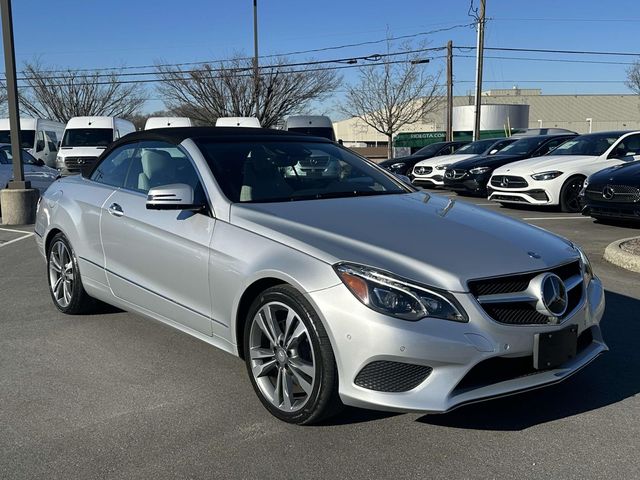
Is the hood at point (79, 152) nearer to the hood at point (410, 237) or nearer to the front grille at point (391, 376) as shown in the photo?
the hood at point (410, 237)

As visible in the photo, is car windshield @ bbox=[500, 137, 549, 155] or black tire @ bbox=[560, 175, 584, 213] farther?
car windshield @ bbox=[500, 137, 549, 155]

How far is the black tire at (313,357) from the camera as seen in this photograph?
10.3 ft

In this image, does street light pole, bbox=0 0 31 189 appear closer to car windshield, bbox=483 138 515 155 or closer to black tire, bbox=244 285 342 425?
black tire, bbox=244 285 342 425

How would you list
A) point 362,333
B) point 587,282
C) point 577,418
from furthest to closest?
1. point 587,282
2. point 577,418
3. point 362,333

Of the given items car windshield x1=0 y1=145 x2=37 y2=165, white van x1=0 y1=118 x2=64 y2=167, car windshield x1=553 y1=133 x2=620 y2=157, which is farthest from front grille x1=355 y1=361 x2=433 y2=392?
white van x1=0 y1=118 x2=64 y2=167

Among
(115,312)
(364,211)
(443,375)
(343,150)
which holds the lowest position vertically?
(115,312)

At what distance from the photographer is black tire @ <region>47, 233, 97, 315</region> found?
5.30m

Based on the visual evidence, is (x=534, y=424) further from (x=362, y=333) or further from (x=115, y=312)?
(x=115, y=312)

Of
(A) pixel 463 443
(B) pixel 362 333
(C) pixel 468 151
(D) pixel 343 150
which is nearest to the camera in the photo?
(B) pixel 362 333

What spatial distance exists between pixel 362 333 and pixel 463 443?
2.63ft

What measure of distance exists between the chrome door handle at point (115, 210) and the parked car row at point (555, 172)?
717 cm

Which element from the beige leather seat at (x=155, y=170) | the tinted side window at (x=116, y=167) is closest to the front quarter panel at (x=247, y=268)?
the beige leather seat at (x=155, y=170)

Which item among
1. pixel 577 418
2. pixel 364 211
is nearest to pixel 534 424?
pixel 577 418

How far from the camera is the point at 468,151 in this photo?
1869 cm
